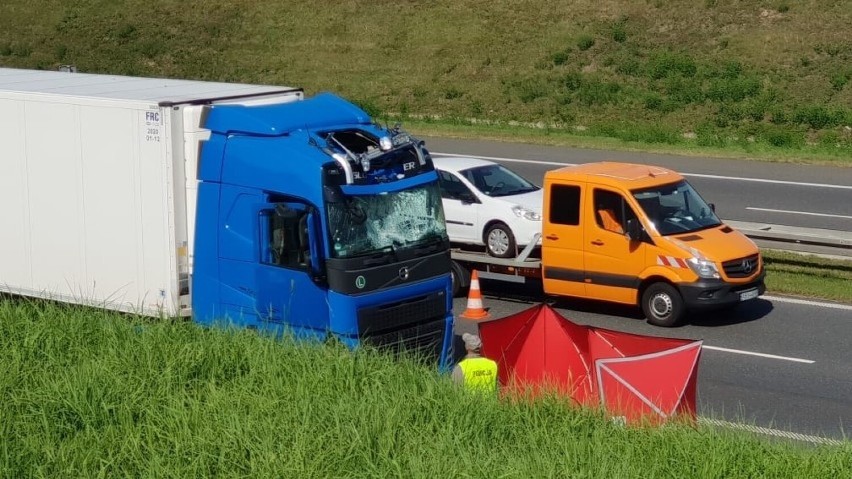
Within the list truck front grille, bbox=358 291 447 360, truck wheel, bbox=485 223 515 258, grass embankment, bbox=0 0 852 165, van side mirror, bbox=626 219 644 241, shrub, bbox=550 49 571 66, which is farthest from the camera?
shrub, bbox=550 49 571 66

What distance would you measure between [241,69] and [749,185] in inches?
1033

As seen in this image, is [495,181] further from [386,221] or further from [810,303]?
[386,221]

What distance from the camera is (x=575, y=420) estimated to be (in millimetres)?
8953

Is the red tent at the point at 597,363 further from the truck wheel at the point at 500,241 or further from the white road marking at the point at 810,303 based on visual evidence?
the white road marking at the point at 810,303

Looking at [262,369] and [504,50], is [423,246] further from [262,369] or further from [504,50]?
[504,50]

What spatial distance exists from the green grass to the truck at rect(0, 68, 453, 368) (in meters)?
7.63

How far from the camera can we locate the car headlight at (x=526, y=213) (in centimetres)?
1753

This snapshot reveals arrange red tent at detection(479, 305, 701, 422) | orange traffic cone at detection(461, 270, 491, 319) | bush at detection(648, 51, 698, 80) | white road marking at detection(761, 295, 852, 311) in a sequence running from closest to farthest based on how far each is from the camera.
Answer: red tent at detection(479, 305, 701, 422)
orange traffic cone at detection(461, 270, 491, 319)
white road marking at detection(761, 295, 852, 311)
bush at detection(648, 51, 698, 80)

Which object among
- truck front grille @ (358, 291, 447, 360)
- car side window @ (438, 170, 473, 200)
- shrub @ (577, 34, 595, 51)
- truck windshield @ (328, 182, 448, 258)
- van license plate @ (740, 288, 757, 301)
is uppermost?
shrub @ (577, 34, 595, 51)

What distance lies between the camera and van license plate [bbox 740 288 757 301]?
51.2ft

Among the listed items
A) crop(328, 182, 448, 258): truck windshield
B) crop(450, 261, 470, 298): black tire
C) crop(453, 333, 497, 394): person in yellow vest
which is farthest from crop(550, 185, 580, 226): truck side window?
crop(453, 333, 497, 394): person in yellow vest

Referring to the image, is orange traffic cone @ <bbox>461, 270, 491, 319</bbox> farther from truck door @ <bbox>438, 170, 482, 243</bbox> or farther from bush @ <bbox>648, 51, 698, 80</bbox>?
bush @ <bbox>648, 51, 698, 80</bbox>

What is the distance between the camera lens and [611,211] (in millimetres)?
16078

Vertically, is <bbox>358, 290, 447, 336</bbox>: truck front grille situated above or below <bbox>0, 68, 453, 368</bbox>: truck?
below
